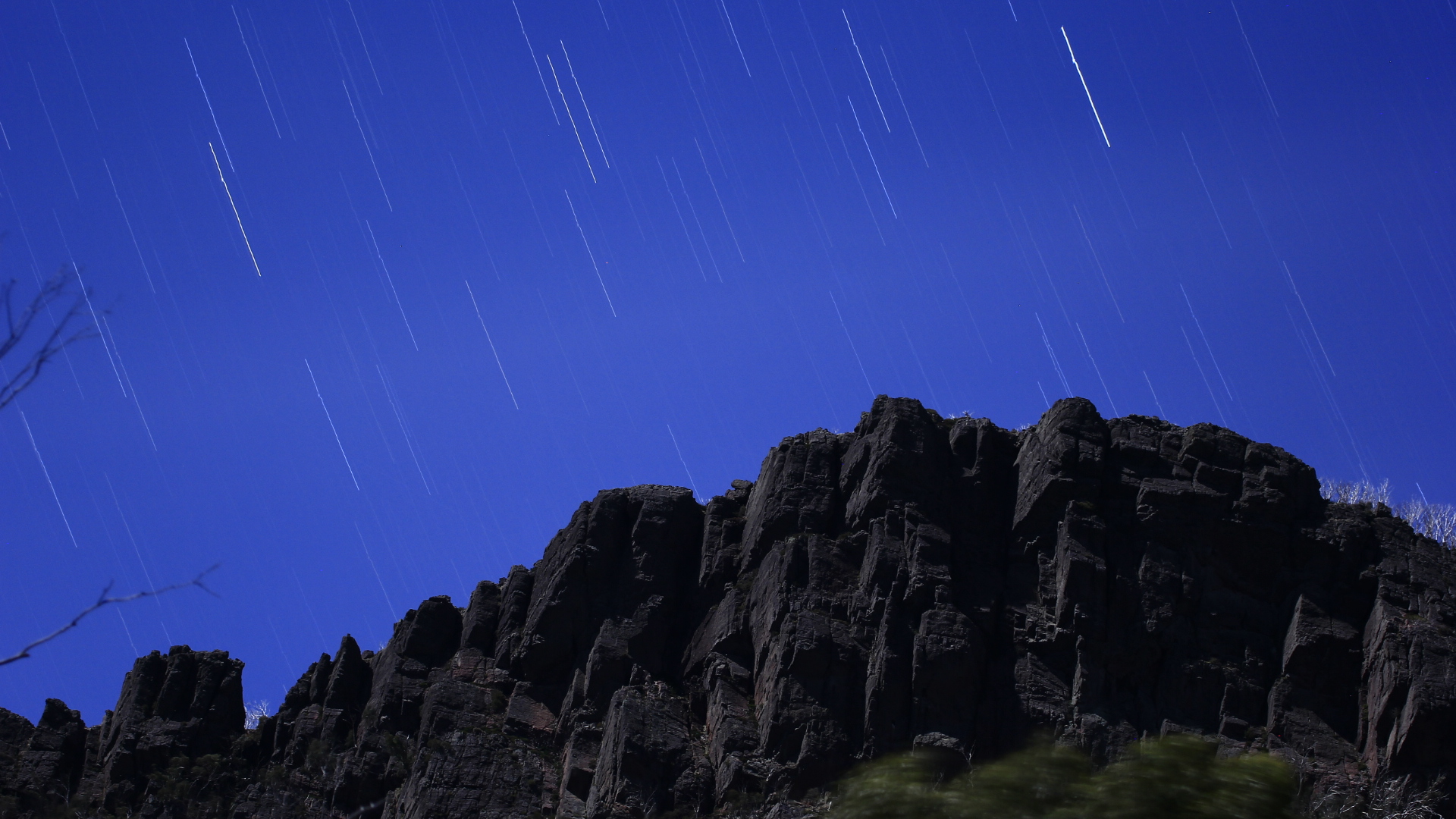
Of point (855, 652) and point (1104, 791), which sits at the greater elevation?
point (855, 652)

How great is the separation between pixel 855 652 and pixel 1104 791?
4034 cm

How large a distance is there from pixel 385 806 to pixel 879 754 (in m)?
22.4

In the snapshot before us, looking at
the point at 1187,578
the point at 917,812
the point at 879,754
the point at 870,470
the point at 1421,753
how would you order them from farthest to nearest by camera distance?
the point at 870,470, the point at 1187,578, the point at 879,754, the point at 1421,753, the point at 917,812

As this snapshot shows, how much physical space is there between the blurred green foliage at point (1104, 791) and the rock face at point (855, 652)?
3417 centimetres

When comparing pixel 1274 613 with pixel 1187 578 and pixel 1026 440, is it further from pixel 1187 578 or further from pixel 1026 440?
pixel 1026 440

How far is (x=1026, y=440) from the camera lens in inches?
2667

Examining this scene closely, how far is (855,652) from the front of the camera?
5922 centimetres

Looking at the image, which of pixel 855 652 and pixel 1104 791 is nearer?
pixel 1104 791

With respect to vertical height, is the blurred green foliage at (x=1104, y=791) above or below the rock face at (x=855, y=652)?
below

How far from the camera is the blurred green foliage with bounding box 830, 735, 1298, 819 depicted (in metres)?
18.8

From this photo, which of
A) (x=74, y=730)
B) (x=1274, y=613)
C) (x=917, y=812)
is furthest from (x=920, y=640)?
(x=74, y=730)

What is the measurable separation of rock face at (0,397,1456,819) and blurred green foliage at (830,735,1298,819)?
34.2 metres

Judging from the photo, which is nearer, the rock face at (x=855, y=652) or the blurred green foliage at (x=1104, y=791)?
the blurred green foliage at (x=1104, y=791)

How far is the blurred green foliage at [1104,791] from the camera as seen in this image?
61.6ft
